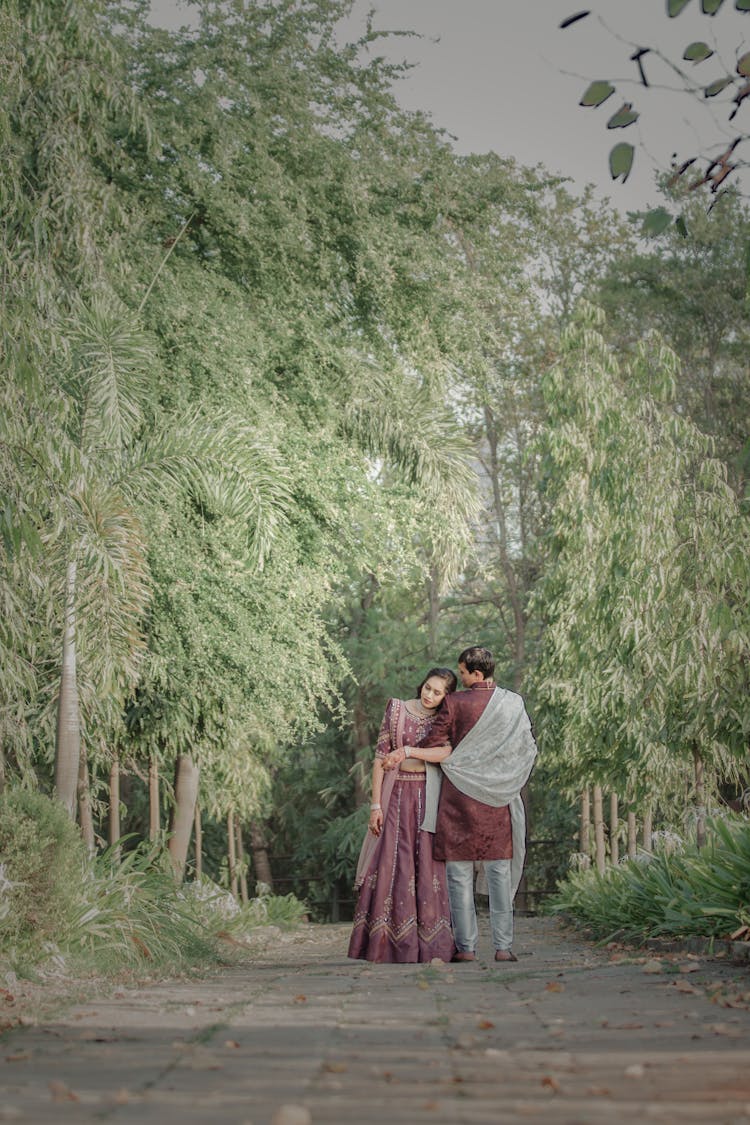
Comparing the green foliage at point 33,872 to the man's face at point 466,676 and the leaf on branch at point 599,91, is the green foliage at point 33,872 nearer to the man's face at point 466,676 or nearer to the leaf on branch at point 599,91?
the man's face at point 466,676

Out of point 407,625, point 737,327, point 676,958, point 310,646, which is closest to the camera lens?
point 676,958

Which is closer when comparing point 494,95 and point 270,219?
point 270,219

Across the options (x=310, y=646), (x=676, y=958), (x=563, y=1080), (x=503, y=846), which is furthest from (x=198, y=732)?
(x=563, y=1080)

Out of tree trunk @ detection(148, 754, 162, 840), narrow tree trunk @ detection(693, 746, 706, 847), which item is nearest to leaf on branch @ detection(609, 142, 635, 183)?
narrow tree trunk @ detection(693, 746, 706, 847)

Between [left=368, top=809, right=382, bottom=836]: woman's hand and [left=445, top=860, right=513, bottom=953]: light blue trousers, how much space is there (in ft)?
1.58

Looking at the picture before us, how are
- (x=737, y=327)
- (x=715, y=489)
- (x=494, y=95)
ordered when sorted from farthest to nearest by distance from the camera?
(x=737, y=327), (x=494, y=95), (x=715, y=489)

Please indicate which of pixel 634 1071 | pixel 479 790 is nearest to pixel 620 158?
pixel 634 1071

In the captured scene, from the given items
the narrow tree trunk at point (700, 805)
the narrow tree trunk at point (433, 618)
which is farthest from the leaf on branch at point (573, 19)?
the narrow tree trunk at point (433, 618)

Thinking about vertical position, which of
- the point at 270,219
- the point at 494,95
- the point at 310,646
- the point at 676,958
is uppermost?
the point at 494,95

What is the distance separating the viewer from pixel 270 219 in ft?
39.5

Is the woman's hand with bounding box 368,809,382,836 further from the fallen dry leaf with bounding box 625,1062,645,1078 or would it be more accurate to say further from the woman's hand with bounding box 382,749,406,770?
the fallen dry leaf with bounding box 625,1062,645,1078

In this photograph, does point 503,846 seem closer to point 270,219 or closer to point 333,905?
point 270,219

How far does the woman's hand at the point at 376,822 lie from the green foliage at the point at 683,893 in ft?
5.65

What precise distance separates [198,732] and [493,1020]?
9.07 m
